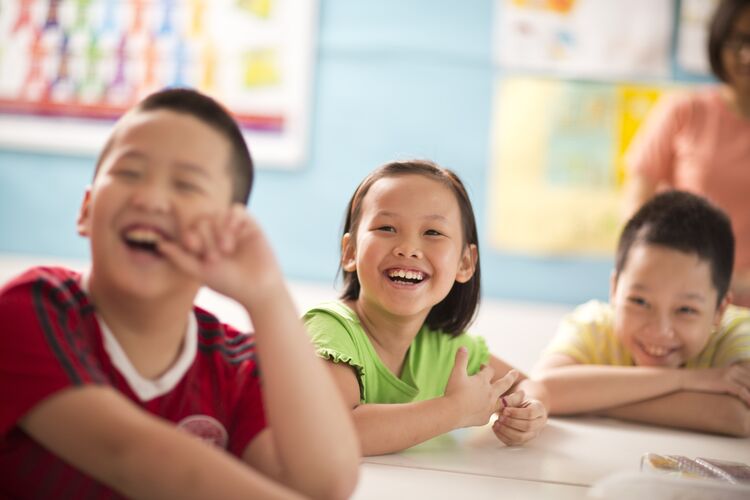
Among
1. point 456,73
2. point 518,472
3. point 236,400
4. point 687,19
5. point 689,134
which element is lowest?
point 518,472

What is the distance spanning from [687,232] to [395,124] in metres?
1.58

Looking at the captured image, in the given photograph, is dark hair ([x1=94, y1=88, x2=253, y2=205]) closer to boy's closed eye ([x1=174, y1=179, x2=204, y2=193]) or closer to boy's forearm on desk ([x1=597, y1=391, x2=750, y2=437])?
boy's closed eye ([x1=174, y1=179, x2=204, y2=193])

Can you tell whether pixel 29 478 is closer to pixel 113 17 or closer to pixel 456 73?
pixel 456 73

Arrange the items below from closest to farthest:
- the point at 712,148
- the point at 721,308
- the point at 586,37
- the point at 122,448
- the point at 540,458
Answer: the point at 122,448 < the point at 540,458 < the point at 721,308 < the point at 712,148 < the point at 586,37

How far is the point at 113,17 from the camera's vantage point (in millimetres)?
2859

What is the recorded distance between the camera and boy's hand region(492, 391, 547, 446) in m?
1.05

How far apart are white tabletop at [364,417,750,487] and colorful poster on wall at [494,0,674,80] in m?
1.73

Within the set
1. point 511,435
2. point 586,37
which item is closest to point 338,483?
point 511,435

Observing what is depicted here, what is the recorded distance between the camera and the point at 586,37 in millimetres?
2750

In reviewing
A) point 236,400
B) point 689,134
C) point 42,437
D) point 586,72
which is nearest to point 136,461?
point 42,437

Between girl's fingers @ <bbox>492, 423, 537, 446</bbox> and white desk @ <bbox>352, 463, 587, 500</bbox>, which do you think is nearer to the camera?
white desk @ <bbox>352, 463, 587, 500</bbox>

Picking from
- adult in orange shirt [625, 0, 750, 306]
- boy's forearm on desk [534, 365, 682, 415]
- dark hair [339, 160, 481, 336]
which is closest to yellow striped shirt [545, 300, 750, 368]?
boy's forearm on desk [534, 365, 682, 415]

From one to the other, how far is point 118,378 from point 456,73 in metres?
2.25

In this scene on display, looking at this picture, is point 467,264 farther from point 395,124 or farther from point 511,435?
point 395,124
